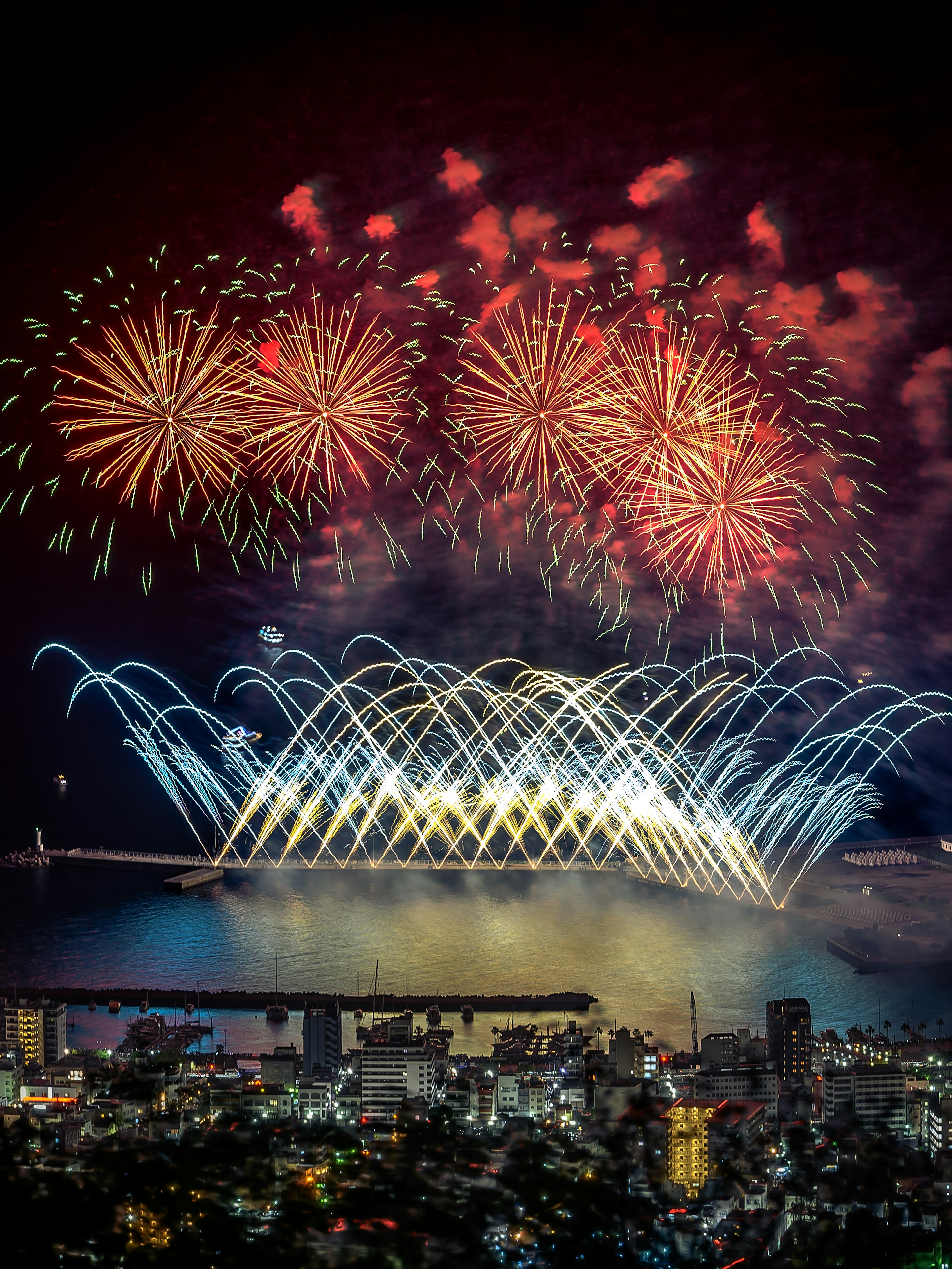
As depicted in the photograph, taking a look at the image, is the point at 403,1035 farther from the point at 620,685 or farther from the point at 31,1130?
the point at 620,685

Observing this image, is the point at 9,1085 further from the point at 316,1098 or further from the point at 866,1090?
the point at 866,1090

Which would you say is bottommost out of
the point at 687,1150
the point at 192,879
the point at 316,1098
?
the point at 316,1098

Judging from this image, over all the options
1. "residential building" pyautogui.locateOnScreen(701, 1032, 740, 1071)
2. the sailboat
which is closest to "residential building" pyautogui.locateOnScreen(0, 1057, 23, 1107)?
the sailboat

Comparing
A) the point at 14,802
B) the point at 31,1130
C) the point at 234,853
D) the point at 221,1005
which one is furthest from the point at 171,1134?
the point at 14,802

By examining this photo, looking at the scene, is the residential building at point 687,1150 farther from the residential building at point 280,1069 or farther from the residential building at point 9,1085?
the residential building at point 9,1085

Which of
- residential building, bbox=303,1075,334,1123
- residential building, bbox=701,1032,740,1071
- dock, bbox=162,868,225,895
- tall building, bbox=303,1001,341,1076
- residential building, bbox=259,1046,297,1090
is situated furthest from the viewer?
dock, bbox=162,868,225,895

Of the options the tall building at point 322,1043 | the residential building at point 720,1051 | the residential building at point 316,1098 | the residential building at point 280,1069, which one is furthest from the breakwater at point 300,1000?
the residential building at point 316,1098

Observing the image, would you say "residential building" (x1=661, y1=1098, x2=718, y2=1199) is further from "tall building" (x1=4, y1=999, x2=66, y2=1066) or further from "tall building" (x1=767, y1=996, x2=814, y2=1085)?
"tall building" (x1=4, y1=999, x2=66, y2=1066)

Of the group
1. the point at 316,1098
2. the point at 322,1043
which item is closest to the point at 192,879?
the point at 322,1043
